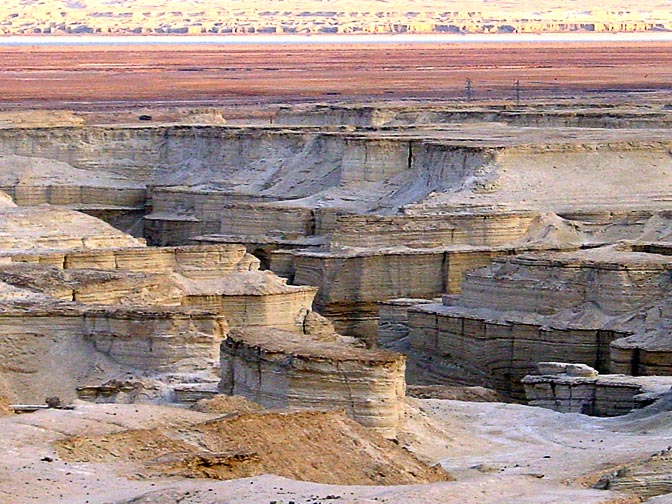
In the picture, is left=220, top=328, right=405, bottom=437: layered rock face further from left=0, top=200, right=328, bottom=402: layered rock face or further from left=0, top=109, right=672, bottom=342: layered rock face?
left=0, top=109, right=672, bottom=342: layered rock face

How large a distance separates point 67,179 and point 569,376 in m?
28.2

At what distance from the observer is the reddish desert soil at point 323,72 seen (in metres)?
102

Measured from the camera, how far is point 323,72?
13512 centimetres

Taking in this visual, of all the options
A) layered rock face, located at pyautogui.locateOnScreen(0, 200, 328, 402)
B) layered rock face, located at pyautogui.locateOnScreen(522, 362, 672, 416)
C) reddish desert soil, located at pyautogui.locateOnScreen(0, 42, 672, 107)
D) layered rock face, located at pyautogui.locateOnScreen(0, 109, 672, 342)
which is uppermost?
reddish desert soil, located at pyautogui.locateOnScreen(0, 42, 672, 107)

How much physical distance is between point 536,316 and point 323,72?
103 meters

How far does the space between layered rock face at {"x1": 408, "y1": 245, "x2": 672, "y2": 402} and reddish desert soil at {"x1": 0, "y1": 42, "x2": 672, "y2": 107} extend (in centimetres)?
5384

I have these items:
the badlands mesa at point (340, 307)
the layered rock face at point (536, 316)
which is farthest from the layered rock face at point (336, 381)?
the layered rock face at point (536, 316)

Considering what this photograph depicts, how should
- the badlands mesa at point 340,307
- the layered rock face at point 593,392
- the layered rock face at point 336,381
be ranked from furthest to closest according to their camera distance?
the layered rock face at point 593,392
the layered rock face at point 336,381
the badlands mesa at point 340,307

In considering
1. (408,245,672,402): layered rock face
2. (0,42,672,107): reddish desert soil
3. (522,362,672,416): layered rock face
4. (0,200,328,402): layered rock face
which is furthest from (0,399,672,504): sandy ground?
(0,42,672,107): reddish desert soil

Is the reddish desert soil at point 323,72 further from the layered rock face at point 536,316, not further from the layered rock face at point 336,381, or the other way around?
the layered rock face at point 336,381

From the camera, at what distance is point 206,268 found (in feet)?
116

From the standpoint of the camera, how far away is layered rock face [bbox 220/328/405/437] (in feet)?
71.7

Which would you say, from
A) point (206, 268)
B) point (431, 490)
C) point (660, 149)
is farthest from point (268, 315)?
point (431, 490)

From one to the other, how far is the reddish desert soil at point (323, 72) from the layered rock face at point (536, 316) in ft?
177
